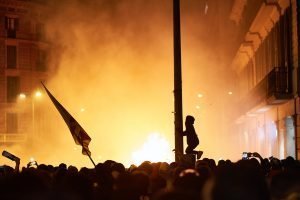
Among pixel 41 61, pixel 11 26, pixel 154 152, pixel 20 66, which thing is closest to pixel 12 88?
pixel 20 66

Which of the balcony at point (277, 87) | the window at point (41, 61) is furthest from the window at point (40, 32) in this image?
the balcony at point (277, 87)

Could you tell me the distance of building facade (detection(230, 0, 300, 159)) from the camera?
869 inches

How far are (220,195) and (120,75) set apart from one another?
1104 inches

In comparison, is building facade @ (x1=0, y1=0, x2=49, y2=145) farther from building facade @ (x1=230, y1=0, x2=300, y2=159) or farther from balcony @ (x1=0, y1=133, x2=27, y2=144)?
building facade @ (x1=230, y1=0, x2=300, y2=159)

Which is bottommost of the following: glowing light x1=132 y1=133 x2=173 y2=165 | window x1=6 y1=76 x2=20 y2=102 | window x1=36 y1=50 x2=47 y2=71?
glowing light x1=132 y1=133 x2=173 y2=165

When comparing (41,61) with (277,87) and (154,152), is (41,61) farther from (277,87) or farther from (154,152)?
(277,87)

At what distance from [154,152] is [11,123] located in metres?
26.6

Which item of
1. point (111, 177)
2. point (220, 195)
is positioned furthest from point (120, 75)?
point (220, 195)

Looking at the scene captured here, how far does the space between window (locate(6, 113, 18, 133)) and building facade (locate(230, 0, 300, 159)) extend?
1923 cm

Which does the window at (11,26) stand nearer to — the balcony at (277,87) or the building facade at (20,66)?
the building facade at (20,66)

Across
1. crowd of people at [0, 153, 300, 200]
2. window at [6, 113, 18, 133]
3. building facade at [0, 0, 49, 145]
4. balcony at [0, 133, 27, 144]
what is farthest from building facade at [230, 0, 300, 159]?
window at [6, 113, 18, 133]

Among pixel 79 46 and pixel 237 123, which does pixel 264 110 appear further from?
pixel 237 123

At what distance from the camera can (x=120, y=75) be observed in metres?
32.0

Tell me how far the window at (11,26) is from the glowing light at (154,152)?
2580 centimetres
